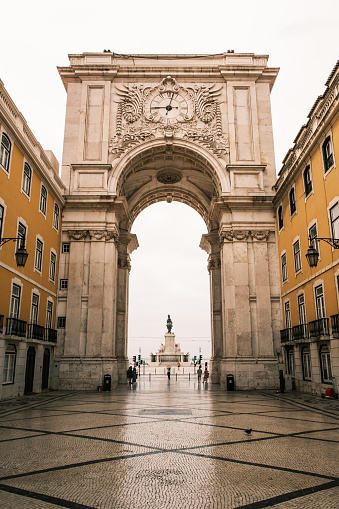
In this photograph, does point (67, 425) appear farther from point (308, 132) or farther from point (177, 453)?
point (308, 132)

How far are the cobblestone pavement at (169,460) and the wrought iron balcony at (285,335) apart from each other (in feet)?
36.6

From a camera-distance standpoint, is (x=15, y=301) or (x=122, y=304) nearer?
(x=15, y=301)

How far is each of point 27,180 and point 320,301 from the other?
16373mm

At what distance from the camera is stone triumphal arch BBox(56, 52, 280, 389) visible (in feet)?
87.1

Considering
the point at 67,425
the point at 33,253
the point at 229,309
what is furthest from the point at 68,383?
the point at 67,425

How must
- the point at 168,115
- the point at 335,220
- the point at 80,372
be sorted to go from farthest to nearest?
the point at 168,115 → the point at 80,372 → the point at 335,220

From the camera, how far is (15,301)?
2023cm

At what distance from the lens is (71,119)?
30.8 m

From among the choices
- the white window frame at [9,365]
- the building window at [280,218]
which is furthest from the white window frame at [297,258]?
the white window frame at [9,365]

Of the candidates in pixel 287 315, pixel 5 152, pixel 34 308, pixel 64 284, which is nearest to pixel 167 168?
pixel 64 284

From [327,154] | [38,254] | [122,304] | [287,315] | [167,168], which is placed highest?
[167,168]

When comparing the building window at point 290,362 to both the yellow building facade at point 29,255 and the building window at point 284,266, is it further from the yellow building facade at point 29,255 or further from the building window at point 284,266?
the yellow building facade at point 29,255

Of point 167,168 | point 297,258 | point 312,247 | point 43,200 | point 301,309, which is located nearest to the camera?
point 312,247

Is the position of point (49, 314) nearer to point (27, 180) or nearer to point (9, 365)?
point (9, 365)
